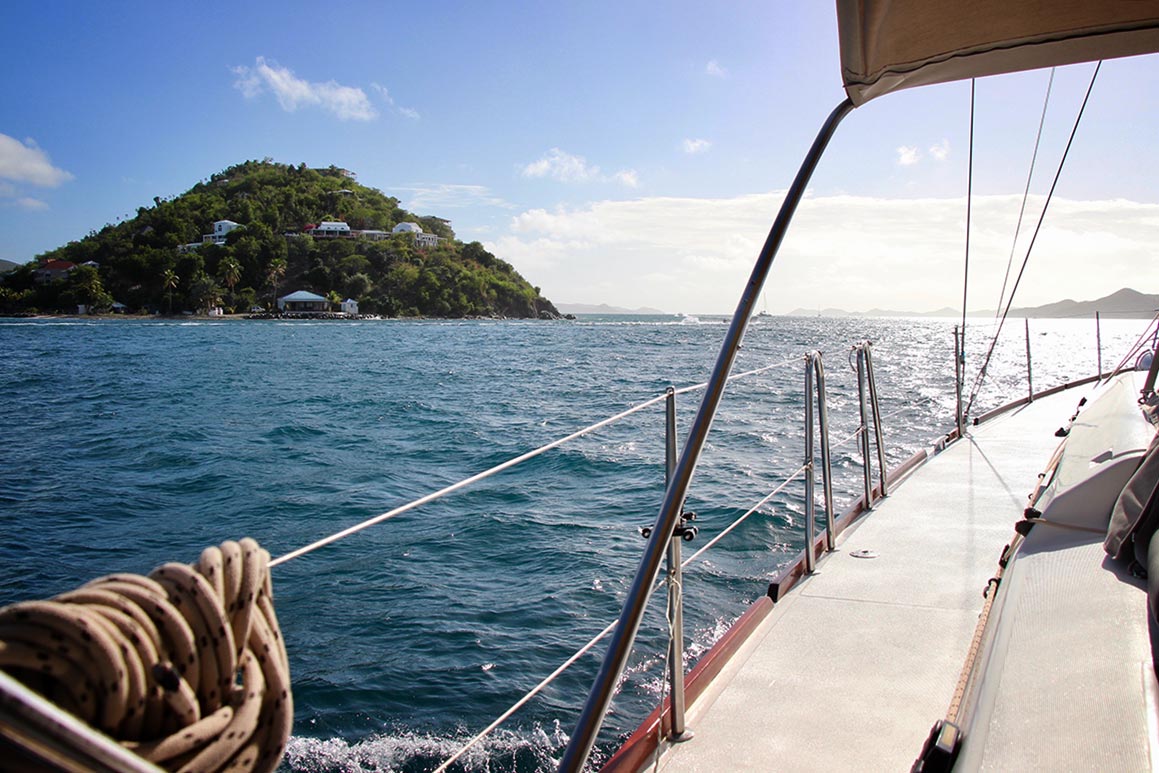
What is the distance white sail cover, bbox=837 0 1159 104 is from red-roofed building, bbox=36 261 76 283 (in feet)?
256

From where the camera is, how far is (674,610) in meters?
1.64

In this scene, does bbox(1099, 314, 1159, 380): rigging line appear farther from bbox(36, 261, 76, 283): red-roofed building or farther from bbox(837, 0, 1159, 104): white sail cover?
bbox(36, 261, 76, 283): red-roofed building

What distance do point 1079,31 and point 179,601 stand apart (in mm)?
1607

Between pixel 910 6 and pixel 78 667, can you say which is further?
A: pixel 910 6

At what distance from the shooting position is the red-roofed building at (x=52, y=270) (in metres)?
64.7

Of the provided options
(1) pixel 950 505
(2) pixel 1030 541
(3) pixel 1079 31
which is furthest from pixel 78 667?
(1) pixel 950 505

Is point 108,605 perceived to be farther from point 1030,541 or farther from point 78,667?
point 1030,541

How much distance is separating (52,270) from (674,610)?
80.3 metres

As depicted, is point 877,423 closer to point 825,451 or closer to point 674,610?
point 825,451

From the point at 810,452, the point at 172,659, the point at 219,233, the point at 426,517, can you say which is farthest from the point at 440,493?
the point at 219,233

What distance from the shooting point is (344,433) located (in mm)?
12469

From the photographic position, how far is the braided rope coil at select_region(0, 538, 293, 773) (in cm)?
52

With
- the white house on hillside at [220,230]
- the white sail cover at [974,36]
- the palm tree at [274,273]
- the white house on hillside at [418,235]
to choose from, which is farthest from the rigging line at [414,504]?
the white house on hillside at [418,235]

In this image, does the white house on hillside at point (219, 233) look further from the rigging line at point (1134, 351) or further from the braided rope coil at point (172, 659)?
the braided rope coil at point (172, 659)
